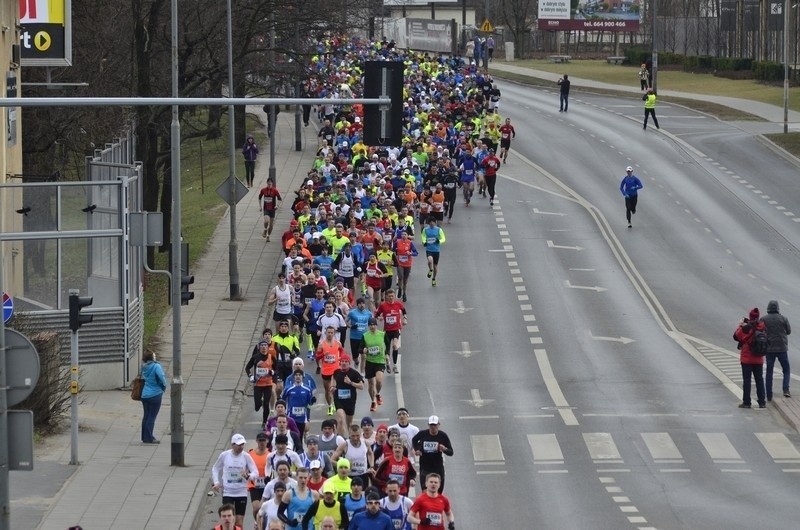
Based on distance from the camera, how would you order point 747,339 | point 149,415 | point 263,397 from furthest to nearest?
point 747,339 < point 263,397 < point 149,415

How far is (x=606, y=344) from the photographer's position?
97.9ft

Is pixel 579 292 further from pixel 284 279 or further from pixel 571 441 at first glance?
pixel 571 441

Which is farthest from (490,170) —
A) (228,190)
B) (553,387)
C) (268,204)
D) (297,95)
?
(553,387)

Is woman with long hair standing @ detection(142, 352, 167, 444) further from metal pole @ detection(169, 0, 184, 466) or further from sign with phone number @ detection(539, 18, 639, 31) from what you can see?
sign with phone number @ detection(539, 18, 639, 31)

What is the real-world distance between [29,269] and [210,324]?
5692 millimetres

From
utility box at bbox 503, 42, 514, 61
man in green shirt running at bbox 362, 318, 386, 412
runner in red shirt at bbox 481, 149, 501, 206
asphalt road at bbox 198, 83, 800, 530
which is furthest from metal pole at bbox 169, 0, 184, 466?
utility box at bbox 503, 42, 514, 61

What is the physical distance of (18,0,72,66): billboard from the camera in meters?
30.1

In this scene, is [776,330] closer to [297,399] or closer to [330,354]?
[330,354]

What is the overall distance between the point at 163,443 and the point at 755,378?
9.19 metres

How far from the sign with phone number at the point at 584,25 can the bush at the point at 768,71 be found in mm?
21888

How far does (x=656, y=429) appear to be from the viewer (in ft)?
77.9

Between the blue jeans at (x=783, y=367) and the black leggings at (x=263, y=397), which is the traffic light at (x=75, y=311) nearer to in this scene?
the black leggings at (x=263, y=397)

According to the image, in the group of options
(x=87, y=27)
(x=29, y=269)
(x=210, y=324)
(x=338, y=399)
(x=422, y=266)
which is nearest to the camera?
(x=338, y=399)

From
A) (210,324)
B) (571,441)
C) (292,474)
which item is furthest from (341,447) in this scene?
(210,324)
